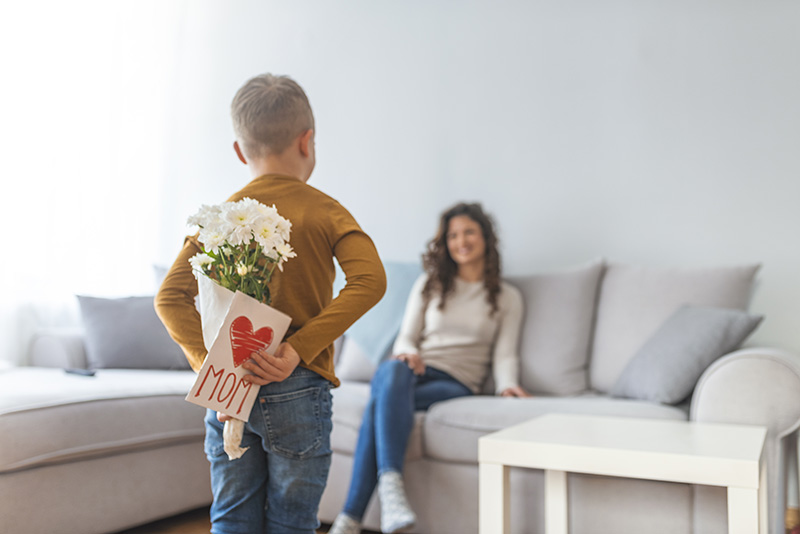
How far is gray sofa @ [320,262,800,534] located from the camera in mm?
1817

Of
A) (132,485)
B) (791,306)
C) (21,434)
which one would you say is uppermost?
(791,306)

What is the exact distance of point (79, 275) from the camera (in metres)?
3.32

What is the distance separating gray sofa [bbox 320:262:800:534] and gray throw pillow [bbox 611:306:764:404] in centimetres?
4

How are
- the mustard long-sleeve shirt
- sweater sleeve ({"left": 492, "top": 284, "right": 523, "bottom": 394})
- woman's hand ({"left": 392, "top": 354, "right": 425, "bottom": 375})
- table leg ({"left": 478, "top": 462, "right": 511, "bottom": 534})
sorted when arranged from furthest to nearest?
sweater sleeve ({"left": 492, "top": 284, "right": 523, "bottom": 394}) < woman's hand ({"left": 392, "top": 354, "right": 425, "bottom": 375}) < table leg ({"left": 478, "top": 462, "right": 511, "bottom": 534}) < the mustard long-sleeve shirt

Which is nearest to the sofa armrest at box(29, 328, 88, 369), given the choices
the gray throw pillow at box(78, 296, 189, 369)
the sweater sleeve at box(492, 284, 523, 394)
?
the gray throw pillow at box(78, 296, 189, 369)

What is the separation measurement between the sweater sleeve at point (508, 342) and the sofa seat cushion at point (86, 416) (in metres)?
1.06

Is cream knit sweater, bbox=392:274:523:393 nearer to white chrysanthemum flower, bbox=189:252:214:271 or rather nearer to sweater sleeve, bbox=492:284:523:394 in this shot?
sweater sleeve, bbox=492:284:523:394

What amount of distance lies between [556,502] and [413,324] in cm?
106

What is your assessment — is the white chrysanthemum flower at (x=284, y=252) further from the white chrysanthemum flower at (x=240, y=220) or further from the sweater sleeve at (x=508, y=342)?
the sweater sleeve at (x=508, y=342)

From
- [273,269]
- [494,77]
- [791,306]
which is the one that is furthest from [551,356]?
[273,269]

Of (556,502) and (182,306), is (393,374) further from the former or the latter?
(182,306)

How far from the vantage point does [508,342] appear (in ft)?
8.48

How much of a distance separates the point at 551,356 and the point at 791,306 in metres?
0.91

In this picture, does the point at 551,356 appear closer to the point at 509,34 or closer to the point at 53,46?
the point at 509,34
